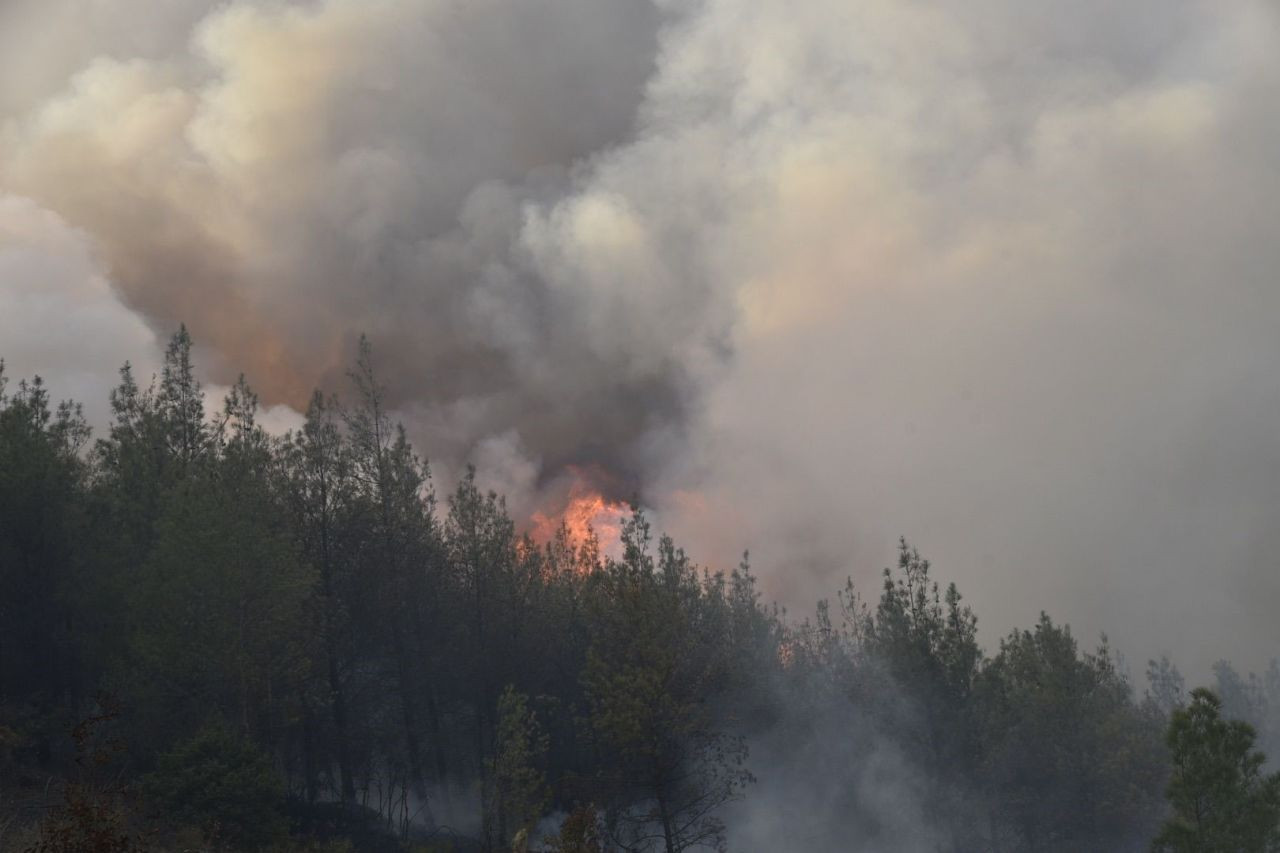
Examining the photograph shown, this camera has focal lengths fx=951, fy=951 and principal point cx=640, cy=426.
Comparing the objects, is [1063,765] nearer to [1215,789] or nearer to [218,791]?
[1215,789]

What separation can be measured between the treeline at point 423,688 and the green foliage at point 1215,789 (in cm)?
16

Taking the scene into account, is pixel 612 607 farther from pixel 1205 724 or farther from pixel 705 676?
pixel 1205 724

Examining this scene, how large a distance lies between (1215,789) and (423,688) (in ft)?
118

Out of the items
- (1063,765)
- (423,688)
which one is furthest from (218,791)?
(1063,765)

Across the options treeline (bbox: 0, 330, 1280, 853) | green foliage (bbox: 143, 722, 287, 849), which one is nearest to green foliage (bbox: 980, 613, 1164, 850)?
treeline (bbox: 0, 330, 1280, 853)

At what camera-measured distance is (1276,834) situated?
24.6 meters

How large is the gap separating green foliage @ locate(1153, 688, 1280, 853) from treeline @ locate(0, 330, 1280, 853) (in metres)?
0.16

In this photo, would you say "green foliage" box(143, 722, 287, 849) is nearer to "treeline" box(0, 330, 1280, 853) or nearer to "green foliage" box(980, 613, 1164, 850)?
"treeline" box(0, 330, 1280, 853)

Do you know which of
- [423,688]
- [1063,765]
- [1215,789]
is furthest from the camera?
[423,688]

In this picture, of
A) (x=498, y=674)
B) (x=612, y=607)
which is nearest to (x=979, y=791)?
(x=612, y=607)

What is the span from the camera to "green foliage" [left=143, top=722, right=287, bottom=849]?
86.7ft

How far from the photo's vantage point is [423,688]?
49.4m

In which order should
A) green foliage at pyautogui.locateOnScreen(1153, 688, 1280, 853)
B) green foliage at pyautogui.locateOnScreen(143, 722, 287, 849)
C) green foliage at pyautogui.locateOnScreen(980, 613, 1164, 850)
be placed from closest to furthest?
green foliage at pyautogui.locateOnScreen(1153, 688, 1280, 853), green foliage at pyautogui.locateOnScreen(143, 722, 287, 849), green foliage at pyautogui.locateOnScreen(980, 613, 1164, 850)

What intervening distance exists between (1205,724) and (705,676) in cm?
1545
